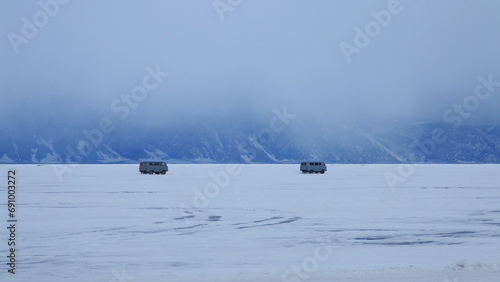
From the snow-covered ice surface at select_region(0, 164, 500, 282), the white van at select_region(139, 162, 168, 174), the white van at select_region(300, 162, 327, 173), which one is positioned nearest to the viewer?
the snow-covered ice surface at select_region(0, 164, 500, 282)

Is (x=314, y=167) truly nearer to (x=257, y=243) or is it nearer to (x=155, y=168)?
(x=155, y=168)

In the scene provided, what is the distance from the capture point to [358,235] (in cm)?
2105

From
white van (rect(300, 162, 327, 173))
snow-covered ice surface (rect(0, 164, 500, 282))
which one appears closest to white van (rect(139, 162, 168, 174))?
white van (rect(300, 162, 327, 173))

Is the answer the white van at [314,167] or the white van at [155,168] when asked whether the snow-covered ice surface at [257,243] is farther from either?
the white van at [314,167]

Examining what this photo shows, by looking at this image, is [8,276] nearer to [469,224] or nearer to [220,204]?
[469,224]

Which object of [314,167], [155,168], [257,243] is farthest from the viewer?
[314,167]

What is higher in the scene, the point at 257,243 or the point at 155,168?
the point at 155,168

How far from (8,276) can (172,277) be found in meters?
3.57

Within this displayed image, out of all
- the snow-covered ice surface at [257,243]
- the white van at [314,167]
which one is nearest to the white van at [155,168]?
the white van at [314,167]

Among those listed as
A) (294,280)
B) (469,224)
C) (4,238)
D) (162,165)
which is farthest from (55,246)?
(162,165)

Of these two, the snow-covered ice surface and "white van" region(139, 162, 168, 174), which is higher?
"white van" region(139, 162, 168, 174)

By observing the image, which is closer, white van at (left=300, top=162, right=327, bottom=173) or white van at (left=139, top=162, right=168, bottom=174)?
white van at (left=139, top=162, right=168, bottom=174)

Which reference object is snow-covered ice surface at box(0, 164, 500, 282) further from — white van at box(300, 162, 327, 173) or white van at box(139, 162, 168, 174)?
white van at box(300, 162, 327, 173)

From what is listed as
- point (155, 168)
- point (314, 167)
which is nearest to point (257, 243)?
point (155, 168)
